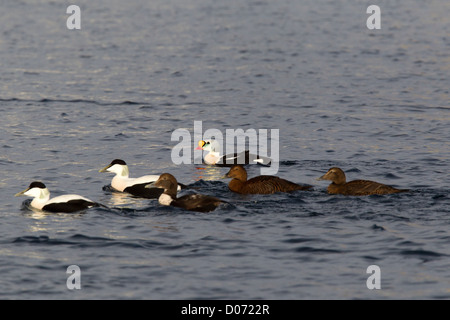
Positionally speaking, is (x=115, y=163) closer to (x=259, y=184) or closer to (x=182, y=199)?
(x=182, y=199)

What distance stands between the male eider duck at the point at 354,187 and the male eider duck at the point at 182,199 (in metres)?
2.55

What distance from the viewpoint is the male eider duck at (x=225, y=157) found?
65.3ft

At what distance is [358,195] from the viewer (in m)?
16.1

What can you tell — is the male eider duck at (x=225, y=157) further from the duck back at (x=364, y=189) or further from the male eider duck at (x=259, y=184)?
the duck back at (x=364, y=189)

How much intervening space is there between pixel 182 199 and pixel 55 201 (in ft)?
7.83

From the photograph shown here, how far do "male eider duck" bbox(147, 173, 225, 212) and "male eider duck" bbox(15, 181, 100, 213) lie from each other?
1.35 metres

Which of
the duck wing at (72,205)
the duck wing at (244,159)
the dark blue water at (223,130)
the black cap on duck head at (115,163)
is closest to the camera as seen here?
the dark blue water at (223,130)

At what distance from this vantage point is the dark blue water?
12188 millimetres

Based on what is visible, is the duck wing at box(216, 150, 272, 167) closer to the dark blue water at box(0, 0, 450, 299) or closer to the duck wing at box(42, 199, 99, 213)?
the dark blue water at box(0, 0, 450, 299)

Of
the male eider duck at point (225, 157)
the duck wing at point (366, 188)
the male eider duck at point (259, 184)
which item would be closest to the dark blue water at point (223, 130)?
the duck wing at point (366, 188)

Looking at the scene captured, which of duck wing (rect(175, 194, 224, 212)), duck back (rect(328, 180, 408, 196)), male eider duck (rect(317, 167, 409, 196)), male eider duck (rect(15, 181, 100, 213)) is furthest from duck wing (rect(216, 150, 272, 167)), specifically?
male eider duck (rect(15, 181, 100, 213))

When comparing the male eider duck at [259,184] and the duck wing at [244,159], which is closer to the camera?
the male eider duck at [259,184]

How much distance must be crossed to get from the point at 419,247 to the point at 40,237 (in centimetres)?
628

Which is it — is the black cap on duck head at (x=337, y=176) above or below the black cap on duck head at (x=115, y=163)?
below
